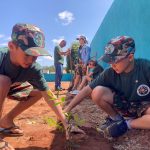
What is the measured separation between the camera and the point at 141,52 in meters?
4.11

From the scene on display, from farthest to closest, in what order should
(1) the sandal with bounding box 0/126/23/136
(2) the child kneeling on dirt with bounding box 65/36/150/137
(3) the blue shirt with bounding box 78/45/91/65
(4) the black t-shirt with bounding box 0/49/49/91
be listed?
(3) the blue shirt with bounding box 78/45/91/65, (1) the sandal with bounding box 0/126/23/136, (2) the child kneeling on dirt with bounding box 65/36/150/137, (4) the black t-shirt with bounding box 0/49/49/91

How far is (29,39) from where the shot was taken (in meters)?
2.18

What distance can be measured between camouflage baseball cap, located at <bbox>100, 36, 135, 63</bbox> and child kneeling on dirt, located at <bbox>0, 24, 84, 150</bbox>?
0.63 m

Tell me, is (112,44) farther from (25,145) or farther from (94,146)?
(25,145)

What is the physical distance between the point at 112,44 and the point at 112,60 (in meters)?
0.16

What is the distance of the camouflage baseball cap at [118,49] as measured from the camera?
2.69 metres

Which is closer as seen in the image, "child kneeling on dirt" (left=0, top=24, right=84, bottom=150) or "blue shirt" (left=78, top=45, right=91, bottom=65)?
"child kneeling on dirt" (left=0, top=24, right=84, bottom=150)

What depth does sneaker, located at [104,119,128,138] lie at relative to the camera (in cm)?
264

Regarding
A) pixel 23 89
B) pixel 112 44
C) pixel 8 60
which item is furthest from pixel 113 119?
pixel 8 60

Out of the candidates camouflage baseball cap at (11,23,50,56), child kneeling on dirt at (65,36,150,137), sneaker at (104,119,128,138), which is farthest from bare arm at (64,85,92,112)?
camouflage baseball cap at (11,23,50,56)

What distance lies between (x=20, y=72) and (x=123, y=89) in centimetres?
98

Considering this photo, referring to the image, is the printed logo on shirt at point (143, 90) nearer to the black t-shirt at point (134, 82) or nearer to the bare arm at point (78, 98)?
the black t-shirt at point (134, 82)

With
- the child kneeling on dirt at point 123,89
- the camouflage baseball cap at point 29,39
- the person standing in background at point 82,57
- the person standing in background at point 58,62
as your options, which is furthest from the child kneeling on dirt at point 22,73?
the person standing in background at point 58,62

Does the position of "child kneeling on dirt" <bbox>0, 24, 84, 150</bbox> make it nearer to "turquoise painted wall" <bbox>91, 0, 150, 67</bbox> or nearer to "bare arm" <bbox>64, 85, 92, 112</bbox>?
"bare arm" <bbox>64, 85, 92, 112</bbox>
